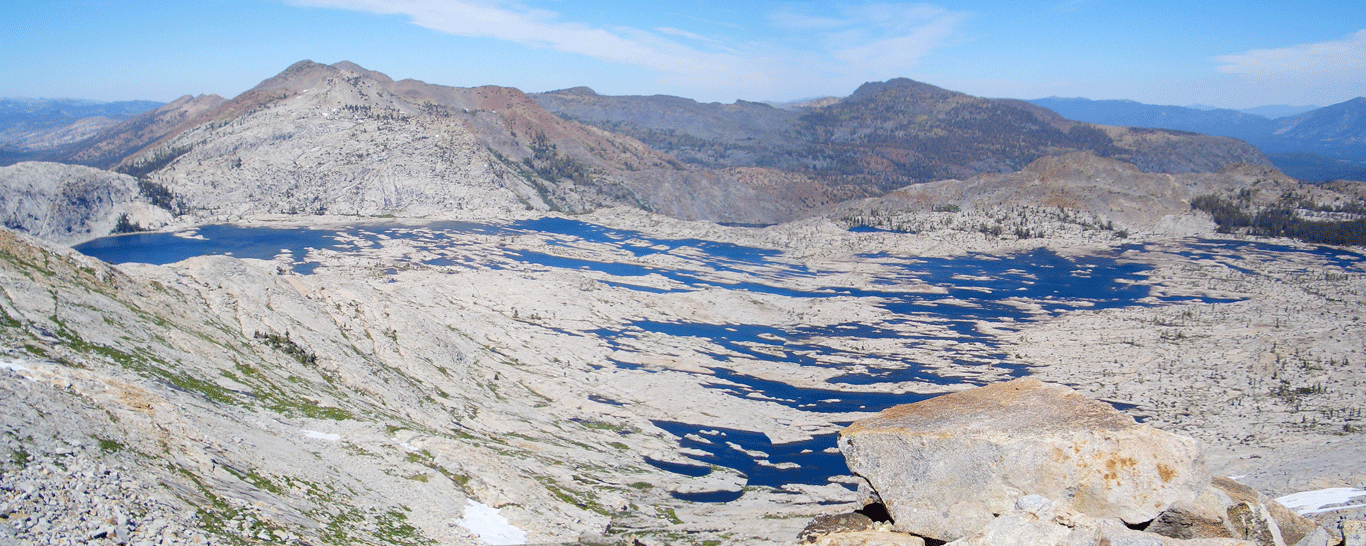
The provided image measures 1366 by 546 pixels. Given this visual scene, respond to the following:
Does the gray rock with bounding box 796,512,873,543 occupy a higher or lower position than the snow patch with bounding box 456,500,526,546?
higher

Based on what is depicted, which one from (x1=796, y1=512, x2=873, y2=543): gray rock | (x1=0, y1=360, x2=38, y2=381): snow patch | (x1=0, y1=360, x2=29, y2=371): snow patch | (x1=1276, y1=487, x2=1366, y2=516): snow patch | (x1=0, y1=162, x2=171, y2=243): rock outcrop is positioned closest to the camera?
(x1=796, y1=512, x2=873, y2=543): gray rock

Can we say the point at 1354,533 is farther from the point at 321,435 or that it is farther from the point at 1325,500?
the point at 321,435

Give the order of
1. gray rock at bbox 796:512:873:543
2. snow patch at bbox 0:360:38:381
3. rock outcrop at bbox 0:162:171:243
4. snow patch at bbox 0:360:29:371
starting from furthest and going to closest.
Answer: rock outcrop at bbox 0:162:171:243 < snow patch at bbox 0:360:29:371 < snow patch at bbox 0:360:38:381 < gray rock at bbox 796:512:873:543

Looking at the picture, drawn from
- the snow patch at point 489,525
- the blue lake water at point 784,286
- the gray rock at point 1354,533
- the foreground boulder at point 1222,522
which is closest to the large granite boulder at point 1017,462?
the foreground boulder at point 1222,522

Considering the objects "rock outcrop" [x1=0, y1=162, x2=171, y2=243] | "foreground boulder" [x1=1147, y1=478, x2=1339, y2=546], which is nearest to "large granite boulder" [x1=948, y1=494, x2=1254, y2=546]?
"foreground boulder" [x1=1147, y1=478, x2=1339, y2=546]

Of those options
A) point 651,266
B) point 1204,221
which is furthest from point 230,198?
point 1204,221

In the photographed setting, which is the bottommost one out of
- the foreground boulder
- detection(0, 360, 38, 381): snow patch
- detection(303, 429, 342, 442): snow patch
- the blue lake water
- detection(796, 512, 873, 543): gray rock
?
the blue lake water

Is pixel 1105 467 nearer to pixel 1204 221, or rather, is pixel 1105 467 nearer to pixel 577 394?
pixel 577 394

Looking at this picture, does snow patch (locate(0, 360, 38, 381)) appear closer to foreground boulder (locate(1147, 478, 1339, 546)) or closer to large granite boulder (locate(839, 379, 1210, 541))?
large granite boulder (locate(839, 379, 1210, 541))
